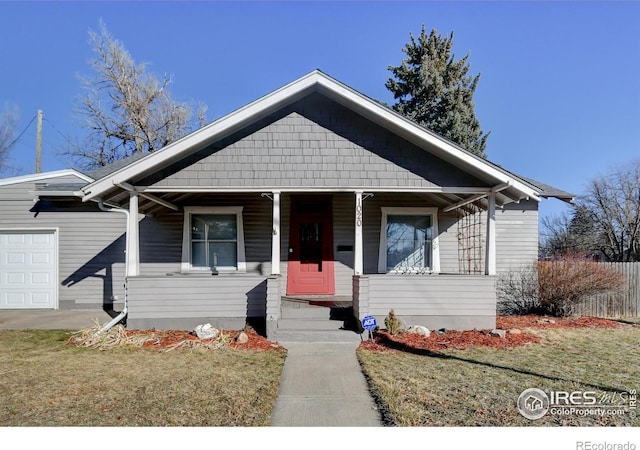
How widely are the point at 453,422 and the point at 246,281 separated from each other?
5.01 metres

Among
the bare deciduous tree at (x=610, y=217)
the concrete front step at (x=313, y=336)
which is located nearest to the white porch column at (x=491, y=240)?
the concrete front step at (x=313, y=336)

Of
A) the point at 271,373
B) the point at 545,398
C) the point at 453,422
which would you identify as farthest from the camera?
the point at 271,373

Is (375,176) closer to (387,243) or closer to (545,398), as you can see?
(387,243)

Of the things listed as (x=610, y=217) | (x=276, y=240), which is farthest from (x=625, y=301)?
(x=610, y=217)

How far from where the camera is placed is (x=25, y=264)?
399 inches

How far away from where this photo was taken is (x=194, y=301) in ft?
24.5

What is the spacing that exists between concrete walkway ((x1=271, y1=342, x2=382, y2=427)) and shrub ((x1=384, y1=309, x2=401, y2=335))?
1.14 metres

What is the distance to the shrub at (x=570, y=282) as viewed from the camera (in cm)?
929

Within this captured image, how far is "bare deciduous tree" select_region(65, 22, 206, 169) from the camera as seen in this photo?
69.7 feet

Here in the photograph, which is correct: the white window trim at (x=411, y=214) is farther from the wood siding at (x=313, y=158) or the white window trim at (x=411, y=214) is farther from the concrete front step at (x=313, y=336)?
the concrete front step at (x=313, y=336)

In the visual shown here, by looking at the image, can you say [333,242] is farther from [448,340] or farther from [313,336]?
[448,340]

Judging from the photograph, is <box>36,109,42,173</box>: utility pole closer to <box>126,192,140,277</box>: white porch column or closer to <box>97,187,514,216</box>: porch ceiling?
<box>97,187,514,216</box>: porch ceiling

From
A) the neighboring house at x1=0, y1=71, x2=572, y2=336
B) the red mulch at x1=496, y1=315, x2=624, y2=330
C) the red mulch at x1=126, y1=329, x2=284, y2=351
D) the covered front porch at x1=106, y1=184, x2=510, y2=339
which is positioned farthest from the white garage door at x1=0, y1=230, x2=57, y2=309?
the red mulch at x1=496, y1=315, x2=624, y2=330
